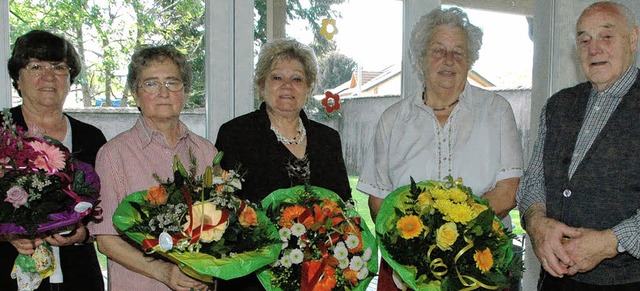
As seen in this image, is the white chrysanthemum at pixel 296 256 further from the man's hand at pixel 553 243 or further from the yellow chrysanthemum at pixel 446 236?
the man's hand at pixel 553 243

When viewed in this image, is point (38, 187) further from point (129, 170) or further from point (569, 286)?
point (569, 286)

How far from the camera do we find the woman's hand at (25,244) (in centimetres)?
243

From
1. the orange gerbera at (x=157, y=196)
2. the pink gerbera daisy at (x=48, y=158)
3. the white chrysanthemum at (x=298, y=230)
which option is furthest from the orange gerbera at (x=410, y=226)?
the pink gerbera daisy at (x=48, y=158)

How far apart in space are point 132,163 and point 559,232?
63.2 inches

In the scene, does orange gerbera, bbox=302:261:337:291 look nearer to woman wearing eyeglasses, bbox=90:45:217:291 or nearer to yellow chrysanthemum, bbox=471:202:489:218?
woman wearing eyeglasses, bbox=90:45:217:291

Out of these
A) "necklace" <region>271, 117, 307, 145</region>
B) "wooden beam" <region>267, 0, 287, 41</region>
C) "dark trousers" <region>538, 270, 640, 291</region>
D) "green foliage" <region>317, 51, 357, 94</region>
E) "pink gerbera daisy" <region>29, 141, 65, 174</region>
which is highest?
"wooden beam" <region>267, 0, 287, 41</region>

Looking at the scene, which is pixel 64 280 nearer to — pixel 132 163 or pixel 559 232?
pixel 132 163

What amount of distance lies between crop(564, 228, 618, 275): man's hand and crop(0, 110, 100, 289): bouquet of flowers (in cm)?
174

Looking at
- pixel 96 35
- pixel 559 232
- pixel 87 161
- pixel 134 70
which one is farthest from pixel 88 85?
pixel 559 232

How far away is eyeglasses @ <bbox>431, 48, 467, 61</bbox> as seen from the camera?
2744 millimetres

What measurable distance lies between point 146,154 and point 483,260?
51.6 inches

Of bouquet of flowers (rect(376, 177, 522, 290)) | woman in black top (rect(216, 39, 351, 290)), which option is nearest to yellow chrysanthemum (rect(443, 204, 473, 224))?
bouquet of flowers (rect(376, 177, 522, 290))

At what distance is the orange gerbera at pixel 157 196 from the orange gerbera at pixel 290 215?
1.43ft

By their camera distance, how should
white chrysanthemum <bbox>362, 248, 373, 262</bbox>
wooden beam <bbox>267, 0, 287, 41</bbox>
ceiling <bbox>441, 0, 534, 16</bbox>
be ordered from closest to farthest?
1. white chrysanthemum <bbox>362, 248, 373, 262</bbox>
2. wooden beam <bbox>267, 0, 287, 41</bbox>
3. ceiling <bbox>441, 0, 534, 16</bbox>
